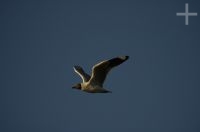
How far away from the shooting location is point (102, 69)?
29547 millimetres

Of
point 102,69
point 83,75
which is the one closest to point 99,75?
point 102,69

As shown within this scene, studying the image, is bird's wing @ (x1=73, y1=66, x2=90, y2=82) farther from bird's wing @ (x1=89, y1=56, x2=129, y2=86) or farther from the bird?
bird's wing @ (x1=89, y1=56, x2=129, y2=86)

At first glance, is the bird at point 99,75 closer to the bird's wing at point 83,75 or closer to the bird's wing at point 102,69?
the bird's wing at point 102,69

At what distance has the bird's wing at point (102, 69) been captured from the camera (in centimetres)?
2858

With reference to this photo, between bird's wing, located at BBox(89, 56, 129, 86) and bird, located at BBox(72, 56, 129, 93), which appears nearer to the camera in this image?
bird's wing, located at BBox(89, 56, 129, 86)

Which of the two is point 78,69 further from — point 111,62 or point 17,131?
point 17,131

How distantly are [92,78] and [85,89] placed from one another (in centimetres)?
135

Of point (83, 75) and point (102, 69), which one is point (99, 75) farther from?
point (83, 75)

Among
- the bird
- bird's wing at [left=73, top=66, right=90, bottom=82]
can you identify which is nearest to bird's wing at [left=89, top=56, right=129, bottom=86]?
the bird

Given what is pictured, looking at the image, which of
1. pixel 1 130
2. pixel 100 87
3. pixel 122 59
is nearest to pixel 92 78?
pixel 100 87

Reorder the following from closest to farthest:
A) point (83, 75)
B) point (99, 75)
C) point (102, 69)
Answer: point (102, 69)
point (99, 75)
point (83, 75)

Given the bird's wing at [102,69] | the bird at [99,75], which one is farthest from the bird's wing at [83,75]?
the bird's wing at [102,69]

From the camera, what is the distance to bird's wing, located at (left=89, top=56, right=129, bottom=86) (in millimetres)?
28578

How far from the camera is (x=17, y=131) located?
127062 millimetres
